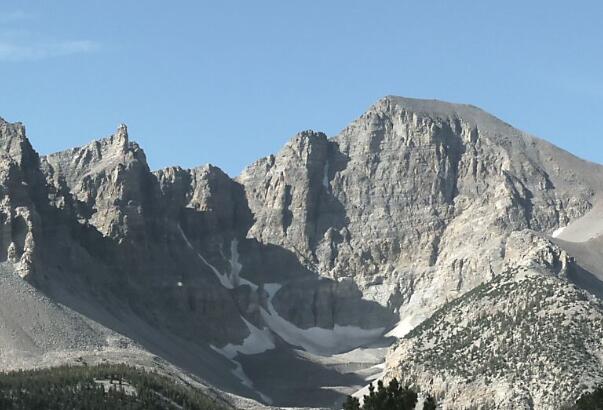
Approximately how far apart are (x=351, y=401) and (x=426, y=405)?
6429 millimetres

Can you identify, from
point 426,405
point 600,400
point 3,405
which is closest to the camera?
point 426,405

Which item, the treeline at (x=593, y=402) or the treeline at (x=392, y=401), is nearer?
the treeline at (x=392, y=401)

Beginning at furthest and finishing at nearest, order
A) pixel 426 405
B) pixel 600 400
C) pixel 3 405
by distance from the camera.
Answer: pixel 3 405
pixel 600 400
pixel 426 405

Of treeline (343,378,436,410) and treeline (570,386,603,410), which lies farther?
treeline (570,386,603,410)

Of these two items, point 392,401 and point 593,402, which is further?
point 593,402

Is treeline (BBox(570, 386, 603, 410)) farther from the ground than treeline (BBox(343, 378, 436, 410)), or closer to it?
closer to it

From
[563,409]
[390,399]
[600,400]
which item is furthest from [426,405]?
[563,409]

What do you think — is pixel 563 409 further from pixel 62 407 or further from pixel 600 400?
pixel 62 407

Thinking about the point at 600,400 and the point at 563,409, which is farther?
the point at 563,409

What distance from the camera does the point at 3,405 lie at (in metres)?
195

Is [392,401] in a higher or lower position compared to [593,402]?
higher

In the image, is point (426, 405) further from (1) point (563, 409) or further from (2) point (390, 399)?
(1) point (563, 409)

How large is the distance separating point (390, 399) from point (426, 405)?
9.15 feet

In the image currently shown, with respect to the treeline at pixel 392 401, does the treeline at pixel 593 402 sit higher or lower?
lower
